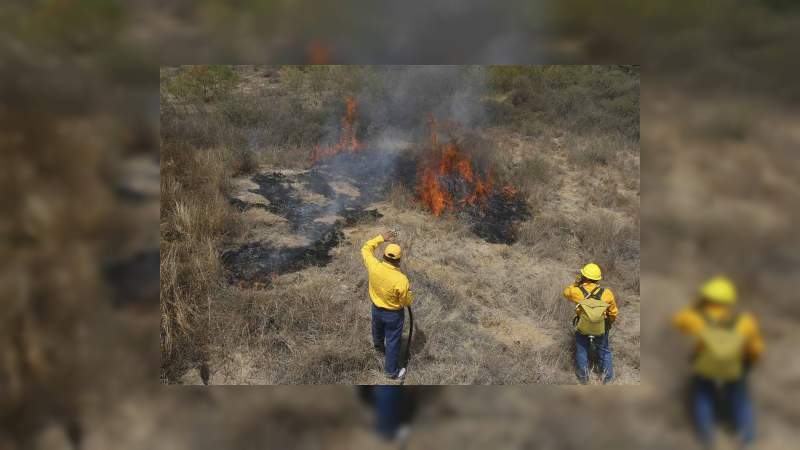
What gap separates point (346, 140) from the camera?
408 centimetres

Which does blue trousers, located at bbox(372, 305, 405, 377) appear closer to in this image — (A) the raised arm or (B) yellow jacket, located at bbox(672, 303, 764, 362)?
(A) the raised arm

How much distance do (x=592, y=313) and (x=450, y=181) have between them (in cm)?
140

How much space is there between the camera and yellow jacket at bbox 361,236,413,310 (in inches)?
140

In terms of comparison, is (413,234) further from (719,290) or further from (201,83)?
(719,290)

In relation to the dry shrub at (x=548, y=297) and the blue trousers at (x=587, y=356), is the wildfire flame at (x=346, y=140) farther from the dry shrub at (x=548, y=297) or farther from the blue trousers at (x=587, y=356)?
the blue trousers at (x=587, y=356)

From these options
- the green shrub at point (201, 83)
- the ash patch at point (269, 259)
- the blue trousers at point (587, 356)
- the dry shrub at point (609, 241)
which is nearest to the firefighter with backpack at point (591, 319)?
the blue trousers at point (587, 356)

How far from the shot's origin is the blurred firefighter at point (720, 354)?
3064 millimetres

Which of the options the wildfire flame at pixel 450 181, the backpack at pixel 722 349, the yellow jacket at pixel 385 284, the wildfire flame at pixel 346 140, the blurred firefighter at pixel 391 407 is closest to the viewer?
the backpack at pixel 722 349

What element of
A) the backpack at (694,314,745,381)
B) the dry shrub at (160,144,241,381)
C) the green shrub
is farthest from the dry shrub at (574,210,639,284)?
the green shrub

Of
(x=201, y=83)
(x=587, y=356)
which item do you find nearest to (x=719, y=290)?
(x=587, y=356)

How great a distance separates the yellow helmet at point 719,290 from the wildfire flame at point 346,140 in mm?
2360

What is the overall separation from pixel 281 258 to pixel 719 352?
2.73m

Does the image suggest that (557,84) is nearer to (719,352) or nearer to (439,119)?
(439,119)

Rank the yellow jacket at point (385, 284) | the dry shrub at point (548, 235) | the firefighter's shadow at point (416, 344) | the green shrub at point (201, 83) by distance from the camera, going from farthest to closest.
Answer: the dry shrub at point (548, 235) < the firefighter's shadow at point (416, 344) < the yellow jacket at point (385, 284) < the green shrub at point (201, 83)
